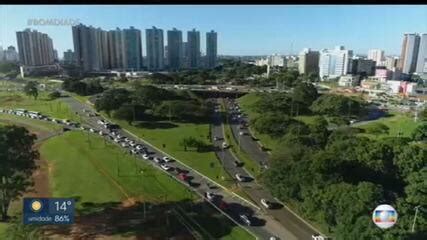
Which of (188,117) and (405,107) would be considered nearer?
(188,117)

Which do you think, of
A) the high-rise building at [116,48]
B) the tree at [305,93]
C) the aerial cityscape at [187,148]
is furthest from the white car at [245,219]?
the high-rise building at [116,48]

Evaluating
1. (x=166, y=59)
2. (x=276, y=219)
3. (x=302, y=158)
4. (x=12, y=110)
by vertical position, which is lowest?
(x=276, y=219)

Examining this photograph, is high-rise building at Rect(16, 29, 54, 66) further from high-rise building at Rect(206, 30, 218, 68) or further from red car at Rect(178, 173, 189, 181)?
red car at Rect(178, 173, 189, 181)

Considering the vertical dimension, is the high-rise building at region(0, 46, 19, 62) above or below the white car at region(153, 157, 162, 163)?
above

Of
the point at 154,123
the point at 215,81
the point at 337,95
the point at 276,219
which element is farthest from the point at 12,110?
the point at 337,95

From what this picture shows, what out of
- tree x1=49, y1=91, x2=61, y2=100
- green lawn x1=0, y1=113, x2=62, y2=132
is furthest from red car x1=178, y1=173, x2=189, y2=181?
tree x1=49, y1=91, x2=61, y2=100

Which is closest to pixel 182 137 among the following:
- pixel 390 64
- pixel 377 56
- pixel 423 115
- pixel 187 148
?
pixel 187 148

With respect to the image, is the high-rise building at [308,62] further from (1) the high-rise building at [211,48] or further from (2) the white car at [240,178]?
(2) the white car at [240,178]

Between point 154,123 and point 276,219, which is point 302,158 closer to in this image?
point 276,219
